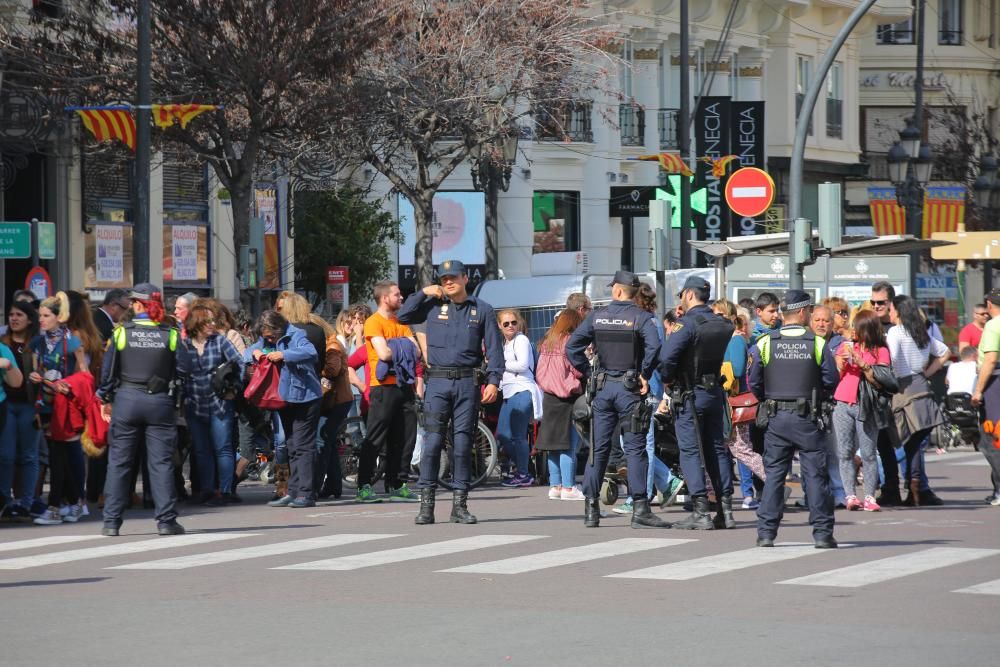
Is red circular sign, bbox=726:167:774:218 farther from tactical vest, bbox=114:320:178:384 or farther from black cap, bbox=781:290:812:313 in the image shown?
tactical vest, bbox=114:320:178:384

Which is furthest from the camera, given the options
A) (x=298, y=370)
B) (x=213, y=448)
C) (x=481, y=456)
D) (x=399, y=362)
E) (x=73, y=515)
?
(x=481, y=456)

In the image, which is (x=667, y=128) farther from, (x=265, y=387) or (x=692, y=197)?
(x=265, y=387)

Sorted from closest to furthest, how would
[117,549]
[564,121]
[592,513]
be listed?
1. [117,549]
2. [592,513]
3. [564,121]

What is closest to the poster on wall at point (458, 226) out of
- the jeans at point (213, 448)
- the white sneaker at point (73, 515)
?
the jeans at point (213, 448)

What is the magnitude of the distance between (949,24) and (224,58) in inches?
1615

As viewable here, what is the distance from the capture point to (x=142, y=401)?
43.3ft

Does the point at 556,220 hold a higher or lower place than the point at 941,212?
higher

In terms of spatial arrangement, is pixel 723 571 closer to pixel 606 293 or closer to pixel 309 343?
pixel 309 343

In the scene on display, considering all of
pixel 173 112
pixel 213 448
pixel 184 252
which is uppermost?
pixel 173 112

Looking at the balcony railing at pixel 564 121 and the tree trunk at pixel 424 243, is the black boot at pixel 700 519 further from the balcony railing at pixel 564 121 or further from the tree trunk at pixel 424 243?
the balcony railing at pixel 564 121

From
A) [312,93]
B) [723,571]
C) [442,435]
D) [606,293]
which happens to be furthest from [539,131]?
[723,571]

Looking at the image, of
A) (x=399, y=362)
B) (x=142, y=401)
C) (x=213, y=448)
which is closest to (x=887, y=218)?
(x=399, y=362)

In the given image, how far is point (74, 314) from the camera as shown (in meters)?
14.7

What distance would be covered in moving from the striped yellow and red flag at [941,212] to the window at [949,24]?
2065 cm
